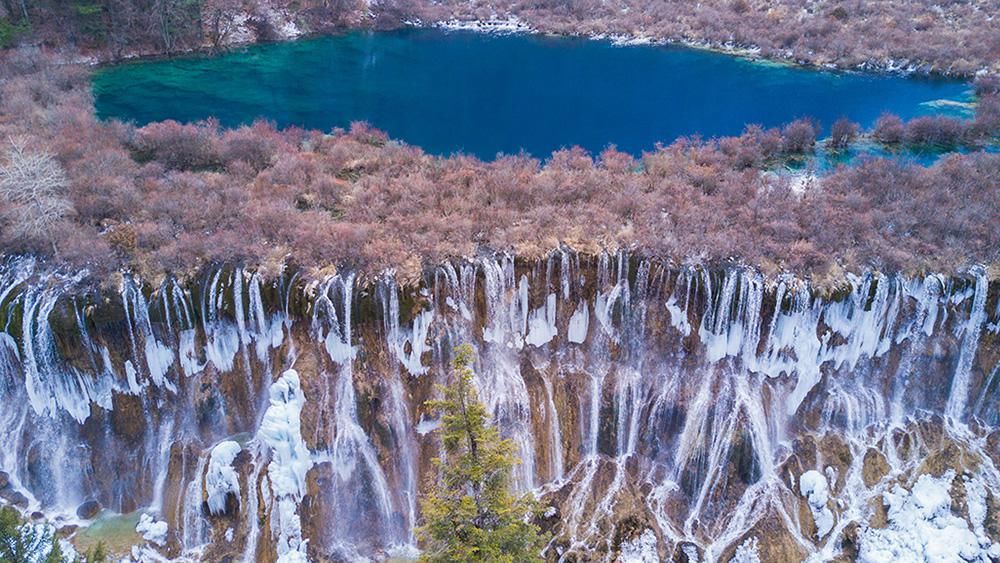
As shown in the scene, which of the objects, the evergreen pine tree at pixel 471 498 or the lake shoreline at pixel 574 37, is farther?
the lake shoreline at pixel 574 37

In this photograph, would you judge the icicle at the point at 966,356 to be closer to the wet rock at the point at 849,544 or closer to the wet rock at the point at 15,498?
the wet rock at the point at 849,544

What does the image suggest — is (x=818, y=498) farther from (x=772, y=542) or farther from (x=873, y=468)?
(x=873, y=468)

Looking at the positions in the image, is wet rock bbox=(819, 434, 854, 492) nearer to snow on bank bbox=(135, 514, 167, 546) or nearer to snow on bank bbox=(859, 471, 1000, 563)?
snow on bank bbox=(859, 471, 1000, 563)

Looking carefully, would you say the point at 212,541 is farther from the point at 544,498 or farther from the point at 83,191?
the point at 83,191

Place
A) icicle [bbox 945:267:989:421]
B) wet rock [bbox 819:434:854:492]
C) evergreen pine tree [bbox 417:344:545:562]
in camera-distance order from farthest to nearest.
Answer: icicle [bbox 945:267:989:421], wet rock [bbox 819:434:854:492], evergreen pine tree [bbox 417:344:545:562]

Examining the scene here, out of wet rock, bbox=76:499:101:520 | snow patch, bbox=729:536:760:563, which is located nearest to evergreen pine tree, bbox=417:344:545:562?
snow patch, bbox=729:536:760:563

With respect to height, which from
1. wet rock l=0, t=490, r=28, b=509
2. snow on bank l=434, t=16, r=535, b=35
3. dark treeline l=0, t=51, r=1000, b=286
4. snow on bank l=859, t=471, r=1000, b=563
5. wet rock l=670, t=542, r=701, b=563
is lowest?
wet rock l=670, t=542, r=701, b=563

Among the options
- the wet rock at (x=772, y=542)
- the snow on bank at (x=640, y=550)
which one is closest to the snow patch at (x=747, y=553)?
the wet rock at (x=772, y=542)
